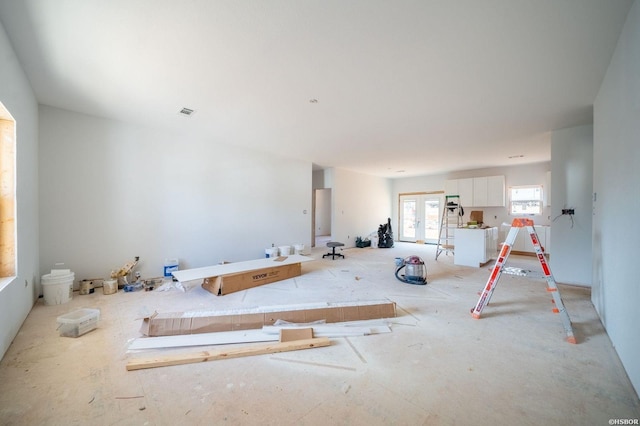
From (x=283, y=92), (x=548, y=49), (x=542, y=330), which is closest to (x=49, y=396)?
(x=283, y=92)

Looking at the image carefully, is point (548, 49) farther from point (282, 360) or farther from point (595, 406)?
point (282, 360)

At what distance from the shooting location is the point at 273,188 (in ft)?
21.7

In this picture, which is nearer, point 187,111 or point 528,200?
point 187,111

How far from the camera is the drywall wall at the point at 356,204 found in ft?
27.8

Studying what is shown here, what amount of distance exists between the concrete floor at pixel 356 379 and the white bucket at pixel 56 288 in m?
0.37

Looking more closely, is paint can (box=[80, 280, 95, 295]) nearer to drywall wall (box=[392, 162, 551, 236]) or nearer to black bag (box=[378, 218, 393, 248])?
black bag (box=[378, 218, 393, 248])

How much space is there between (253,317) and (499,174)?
891 cm

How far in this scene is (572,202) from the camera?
14.4ft

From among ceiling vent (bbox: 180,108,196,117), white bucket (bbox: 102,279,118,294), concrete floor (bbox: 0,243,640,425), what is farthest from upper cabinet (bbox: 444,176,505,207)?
white bucket (bbox: 102,279,118,294)

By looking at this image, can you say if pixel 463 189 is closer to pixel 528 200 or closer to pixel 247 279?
pixel 528 200

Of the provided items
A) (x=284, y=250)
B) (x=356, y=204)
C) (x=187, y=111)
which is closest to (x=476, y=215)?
(x=356, y=204)

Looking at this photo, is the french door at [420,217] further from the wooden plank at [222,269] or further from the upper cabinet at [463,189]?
the wooden plank at [222,269]

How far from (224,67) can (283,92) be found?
775 mm

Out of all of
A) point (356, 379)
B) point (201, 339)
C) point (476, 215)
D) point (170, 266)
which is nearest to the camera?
point (356, 379)
